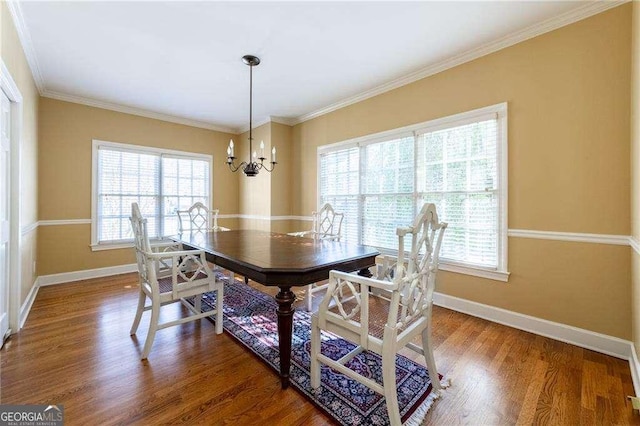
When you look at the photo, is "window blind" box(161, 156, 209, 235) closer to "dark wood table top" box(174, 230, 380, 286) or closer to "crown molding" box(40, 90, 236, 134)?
"crown molding" box(40, 90, 236, 134)

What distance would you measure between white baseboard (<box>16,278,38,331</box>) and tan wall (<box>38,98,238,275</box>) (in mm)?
476

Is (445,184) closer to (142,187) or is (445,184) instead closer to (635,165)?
(635,165)

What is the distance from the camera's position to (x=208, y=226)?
424 cm

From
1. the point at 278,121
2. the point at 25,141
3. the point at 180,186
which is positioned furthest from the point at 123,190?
the point at 278,121

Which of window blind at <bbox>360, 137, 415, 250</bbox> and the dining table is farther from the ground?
window blind at <bbox>360, 137, 415, 250</bbox>

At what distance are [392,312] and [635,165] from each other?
202 cm

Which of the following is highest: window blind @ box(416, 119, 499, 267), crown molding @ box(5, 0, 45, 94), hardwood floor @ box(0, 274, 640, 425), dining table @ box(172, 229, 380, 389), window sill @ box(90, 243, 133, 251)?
crown molding @ box(5, 0, 45, 94)

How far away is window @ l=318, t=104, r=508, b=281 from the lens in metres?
2.68

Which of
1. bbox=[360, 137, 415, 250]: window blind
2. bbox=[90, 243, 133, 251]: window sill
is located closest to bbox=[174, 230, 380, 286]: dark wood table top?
bbox=[360, 137, 415, 250]: window blind

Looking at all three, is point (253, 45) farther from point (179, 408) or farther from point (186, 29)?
point (179, 408)

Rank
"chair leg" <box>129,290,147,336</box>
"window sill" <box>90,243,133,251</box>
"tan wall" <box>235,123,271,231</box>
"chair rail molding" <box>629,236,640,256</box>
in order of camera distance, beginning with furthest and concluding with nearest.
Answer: "tan wall" <box>235,123,271,231</box>, "window sill" <box>90,243,133,251</box>, "chair leg" <box>129,290,147,336</box>, "chair rail molding" <box>629,236,640,256</box>

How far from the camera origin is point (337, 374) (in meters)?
1.83

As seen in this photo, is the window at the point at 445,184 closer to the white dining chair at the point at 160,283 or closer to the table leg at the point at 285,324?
the table leg at the point at 285,324

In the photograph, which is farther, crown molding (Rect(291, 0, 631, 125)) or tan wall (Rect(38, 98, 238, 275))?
tan wall (Rect(38, 98, 238, 275))
